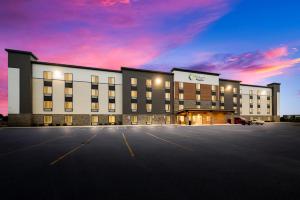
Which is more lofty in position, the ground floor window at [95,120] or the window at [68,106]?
the window at [68,106]

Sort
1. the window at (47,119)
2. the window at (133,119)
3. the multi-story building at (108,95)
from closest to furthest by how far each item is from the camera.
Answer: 1. the multi-story building at (108,95)
2. the window at (47,119)
3. the window at (133,119)

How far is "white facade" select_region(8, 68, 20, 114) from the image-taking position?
1521 inches

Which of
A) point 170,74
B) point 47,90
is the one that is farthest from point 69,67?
point 170,74

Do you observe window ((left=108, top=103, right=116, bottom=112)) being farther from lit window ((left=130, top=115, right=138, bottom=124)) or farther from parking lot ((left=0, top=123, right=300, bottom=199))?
parking lot ((left=0, top=123, right=300, bottom=199))

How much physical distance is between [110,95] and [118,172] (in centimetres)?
4236

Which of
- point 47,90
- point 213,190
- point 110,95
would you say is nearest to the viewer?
point 213,190

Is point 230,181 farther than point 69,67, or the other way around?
point 69,67

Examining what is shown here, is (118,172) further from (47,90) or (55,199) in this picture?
(47,90)

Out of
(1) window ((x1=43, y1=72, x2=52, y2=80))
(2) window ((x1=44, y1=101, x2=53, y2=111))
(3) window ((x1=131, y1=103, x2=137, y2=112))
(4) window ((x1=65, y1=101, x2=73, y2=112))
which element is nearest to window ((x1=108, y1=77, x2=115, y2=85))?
(3) window ((x1=131, y1=103, x2=137, y2=112))

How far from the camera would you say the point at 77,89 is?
44.3 m

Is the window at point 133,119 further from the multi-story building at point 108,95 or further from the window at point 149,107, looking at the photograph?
the window at point 149,107

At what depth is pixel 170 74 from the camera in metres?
54.2

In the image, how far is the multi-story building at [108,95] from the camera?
129 feet

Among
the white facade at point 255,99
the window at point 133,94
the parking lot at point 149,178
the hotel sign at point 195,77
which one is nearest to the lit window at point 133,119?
the window at point 133,94
